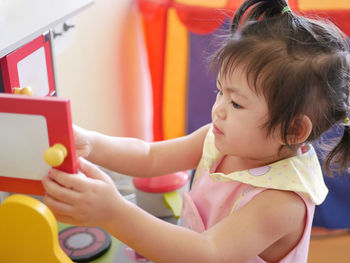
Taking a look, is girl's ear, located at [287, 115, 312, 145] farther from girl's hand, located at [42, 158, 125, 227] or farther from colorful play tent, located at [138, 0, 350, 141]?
colorful play tent, located at [138, 0, 350, 141]

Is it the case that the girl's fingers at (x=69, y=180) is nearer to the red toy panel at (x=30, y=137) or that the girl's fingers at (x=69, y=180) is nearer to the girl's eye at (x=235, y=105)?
the red toy panel at (x=30, y=137)

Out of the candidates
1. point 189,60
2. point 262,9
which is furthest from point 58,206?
point 189,60

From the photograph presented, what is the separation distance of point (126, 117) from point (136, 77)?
0.47 ft

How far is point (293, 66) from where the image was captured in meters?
0.52

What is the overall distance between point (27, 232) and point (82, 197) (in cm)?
6

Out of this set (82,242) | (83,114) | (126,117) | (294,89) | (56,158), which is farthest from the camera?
(126,117)

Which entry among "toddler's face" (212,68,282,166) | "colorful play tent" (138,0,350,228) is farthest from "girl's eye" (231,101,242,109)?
"colorful play tent" (138,0,350,228)

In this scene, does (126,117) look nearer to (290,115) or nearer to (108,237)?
(108,237)

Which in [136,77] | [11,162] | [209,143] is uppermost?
[11,162]

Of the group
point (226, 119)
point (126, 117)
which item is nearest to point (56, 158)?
point (226, 119)

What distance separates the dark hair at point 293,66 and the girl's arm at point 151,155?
20 centimetres

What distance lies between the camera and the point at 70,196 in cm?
42

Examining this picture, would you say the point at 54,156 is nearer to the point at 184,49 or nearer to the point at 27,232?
the point at 27,232

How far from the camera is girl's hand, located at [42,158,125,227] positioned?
0.41 metres
